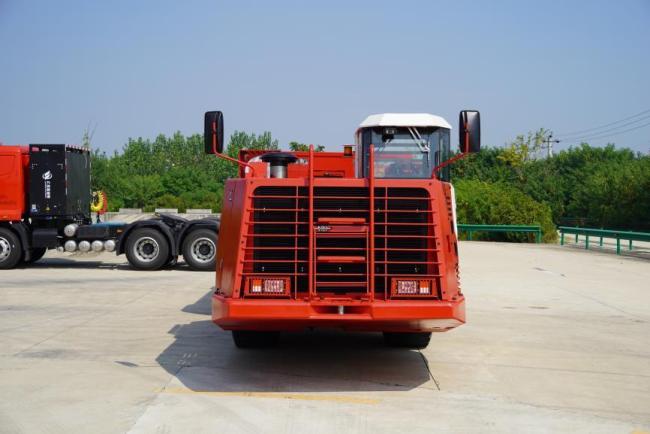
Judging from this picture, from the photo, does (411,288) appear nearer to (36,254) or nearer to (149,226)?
(149,226)

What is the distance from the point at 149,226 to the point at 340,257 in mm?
12337

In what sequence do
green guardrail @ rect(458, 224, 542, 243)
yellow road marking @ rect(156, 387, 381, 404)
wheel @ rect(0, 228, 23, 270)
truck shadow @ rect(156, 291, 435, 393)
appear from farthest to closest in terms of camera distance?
green guardrail @ rect(458, 224, 542, 243) → wheel @ rect(0, 228, 23, 270) → truck shadow @ rect(156, 291, 435, 393) → yellow road marking @ rect(156, 387, 381, 404)

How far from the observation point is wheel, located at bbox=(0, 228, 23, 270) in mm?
19047

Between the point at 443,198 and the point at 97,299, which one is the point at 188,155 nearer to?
the point at 97,299

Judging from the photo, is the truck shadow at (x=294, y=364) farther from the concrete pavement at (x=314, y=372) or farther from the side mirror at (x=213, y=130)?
the side mirror at (x=213, y=130)

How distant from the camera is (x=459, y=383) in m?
7.82

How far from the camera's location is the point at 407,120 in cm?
912

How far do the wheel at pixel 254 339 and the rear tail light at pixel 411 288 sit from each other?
7.70ft

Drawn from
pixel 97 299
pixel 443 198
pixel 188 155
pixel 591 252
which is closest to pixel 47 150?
pixel 97 299

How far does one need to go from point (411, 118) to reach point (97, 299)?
740 cm

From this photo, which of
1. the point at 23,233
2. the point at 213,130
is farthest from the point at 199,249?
the point at 213,130

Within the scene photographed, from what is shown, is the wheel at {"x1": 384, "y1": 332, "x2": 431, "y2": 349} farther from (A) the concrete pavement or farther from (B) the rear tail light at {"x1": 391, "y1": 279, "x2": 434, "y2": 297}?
Result: (B) the rear tail light at {"x1": 391, "y1": 279, "x2": 434, "y2": 297}

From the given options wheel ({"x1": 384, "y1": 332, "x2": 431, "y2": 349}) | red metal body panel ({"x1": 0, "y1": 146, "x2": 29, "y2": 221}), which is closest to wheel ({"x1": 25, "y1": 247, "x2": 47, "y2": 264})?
red metal body panel ({"x1": 0, "y1": 146, "x2": 29, "y2": 221})

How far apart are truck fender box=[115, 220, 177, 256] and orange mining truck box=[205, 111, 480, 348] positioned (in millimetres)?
11191
